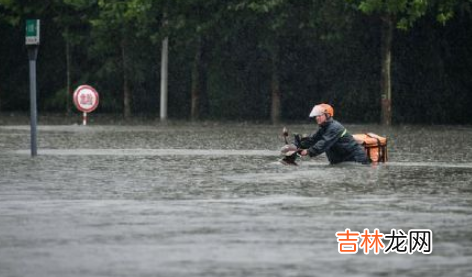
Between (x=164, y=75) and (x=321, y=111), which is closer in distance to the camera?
(x=321, y=111)

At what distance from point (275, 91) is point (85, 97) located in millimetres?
10122

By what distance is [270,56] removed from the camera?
5450cm

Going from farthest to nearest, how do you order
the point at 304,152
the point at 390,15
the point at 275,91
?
the point at 275,91, the point at 390,15, the point at 304,152

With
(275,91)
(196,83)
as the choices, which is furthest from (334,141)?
(196,83)

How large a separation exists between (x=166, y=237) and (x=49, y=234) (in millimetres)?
1127

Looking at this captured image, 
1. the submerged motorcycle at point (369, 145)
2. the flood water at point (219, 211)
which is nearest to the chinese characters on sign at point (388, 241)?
the flood water at point (219, 211)

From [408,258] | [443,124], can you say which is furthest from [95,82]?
[408,258]

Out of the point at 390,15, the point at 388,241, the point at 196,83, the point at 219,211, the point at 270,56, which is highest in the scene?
the point at 390,15

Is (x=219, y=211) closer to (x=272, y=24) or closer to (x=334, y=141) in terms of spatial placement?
(x=334, y=141)

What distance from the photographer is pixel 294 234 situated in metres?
12.9

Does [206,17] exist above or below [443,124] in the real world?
above

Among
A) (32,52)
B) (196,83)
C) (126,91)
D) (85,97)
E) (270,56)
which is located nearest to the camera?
(32,52)

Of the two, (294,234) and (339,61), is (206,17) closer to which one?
(339,61)

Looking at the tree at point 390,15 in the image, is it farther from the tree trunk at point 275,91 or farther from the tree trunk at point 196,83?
the tree trunk at point 196,83
